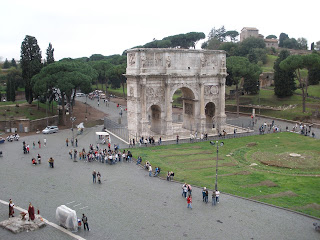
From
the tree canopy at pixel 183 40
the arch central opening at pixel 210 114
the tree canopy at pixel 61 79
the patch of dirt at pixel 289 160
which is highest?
the tree canopy at pixel 183 40

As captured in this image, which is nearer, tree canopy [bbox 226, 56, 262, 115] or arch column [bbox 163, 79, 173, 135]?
arch column [bbox 163, 79, 173, 135]

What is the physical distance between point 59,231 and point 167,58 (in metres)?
28.0

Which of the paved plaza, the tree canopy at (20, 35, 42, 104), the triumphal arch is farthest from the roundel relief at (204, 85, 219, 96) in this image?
the tree canopy at (20, 35, 42, 104)

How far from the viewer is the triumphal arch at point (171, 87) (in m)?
42.8

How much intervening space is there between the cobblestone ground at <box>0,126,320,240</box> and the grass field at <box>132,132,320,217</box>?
78.5 inches

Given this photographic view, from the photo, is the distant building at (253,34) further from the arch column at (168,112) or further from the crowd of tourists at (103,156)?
the crowd of tourists at (103,156)

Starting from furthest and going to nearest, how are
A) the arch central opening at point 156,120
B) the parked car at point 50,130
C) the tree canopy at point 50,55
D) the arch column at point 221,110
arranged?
the tree canopy at point 50,55 < the parked car at point 50,130 < the arch column at point 221,110 < the arch central opening at point 156,120

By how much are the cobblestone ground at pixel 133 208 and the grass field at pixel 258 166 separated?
2.00m

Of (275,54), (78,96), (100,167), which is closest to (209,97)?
(100,167)

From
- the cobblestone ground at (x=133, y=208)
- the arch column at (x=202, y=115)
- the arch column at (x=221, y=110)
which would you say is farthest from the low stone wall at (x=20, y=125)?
Result: the arch column at (x=221, y=110)

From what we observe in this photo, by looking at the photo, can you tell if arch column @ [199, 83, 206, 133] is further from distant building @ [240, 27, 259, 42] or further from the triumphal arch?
distant building @ [240, 27, 259, 42]

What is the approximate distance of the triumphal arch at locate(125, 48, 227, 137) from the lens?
4284 centimetres

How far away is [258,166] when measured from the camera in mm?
32094

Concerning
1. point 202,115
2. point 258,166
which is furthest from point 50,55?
point 258,166
